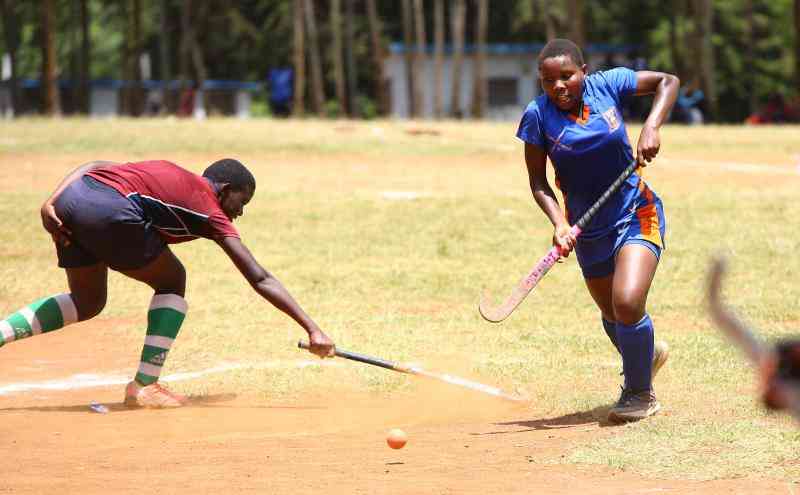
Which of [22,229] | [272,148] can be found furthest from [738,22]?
[22,229]

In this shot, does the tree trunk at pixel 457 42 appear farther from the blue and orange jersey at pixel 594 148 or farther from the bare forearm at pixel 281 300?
the bare forearm at pixel 281 300

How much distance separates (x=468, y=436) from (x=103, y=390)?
8.77ft

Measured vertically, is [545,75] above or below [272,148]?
above

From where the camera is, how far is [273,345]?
962 centimetres

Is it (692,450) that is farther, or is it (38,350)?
(38,350)

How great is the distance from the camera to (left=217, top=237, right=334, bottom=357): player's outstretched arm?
6.77 metres

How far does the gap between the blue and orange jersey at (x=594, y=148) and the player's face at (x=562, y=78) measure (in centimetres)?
12

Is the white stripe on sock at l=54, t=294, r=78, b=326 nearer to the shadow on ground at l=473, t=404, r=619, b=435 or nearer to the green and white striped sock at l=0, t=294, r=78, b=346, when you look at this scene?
the green and white striped sock at l=0, t=294, r=78, b=346

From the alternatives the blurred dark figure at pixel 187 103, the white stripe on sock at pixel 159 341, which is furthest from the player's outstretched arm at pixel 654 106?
the blurred dark figure at pixel 187 103

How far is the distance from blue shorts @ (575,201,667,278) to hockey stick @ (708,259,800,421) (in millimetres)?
4039

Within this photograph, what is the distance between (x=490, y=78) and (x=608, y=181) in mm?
48786

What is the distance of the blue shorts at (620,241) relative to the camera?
6660 millimetres

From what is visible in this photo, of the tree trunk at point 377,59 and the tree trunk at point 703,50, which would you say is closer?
the tree trunk at point 703,50

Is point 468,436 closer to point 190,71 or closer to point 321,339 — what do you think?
point 321,339
